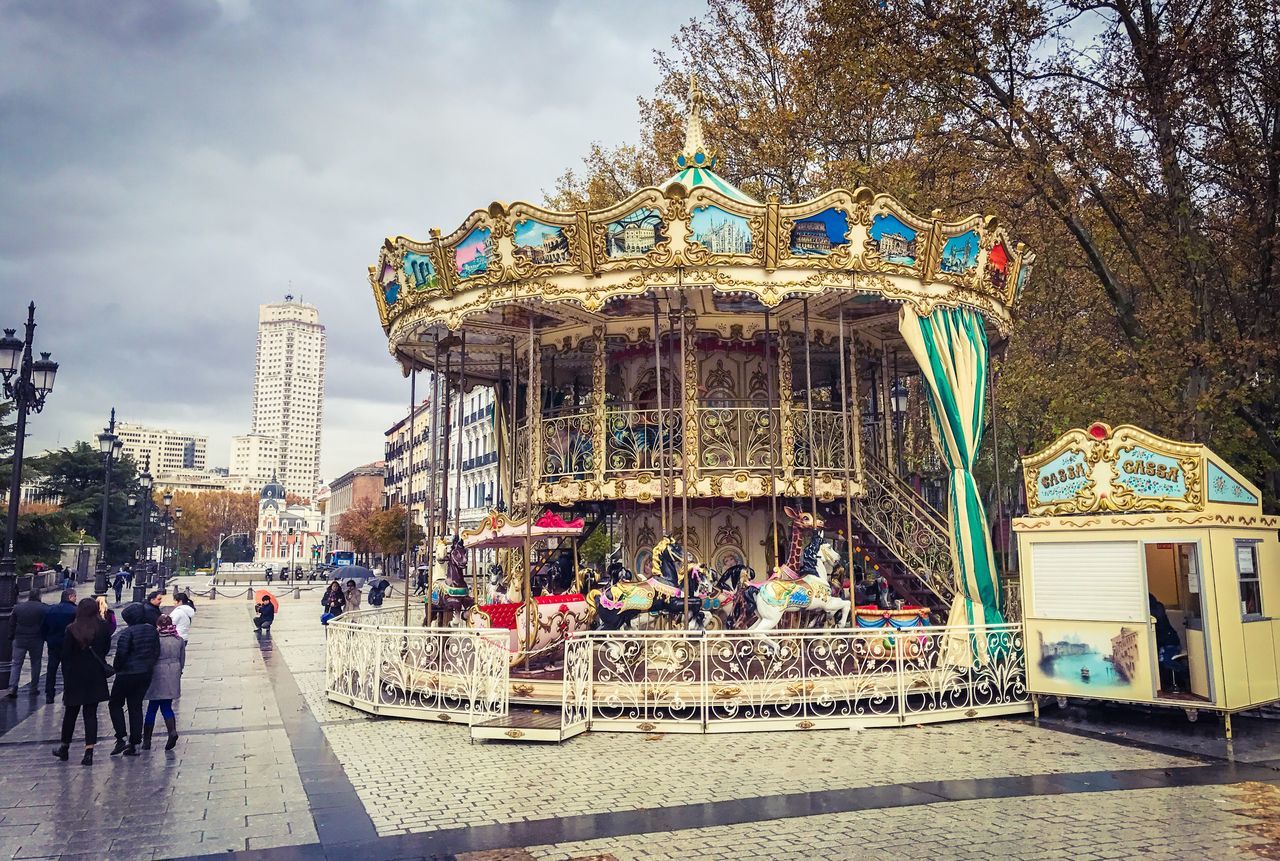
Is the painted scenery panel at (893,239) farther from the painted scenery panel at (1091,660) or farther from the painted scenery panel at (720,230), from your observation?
the painted scenery panel at (1091,660)

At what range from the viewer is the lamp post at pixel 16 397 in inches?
483

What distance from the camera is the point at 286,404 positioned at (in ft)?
625

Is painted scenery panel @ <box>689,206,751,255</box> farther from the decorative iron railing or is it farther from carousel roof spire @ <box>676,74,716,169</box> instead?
the decorative iron railing

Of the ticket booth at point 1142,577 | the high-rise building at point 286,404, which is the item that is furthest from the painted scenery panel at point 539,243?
the high-rise building at point 286,404

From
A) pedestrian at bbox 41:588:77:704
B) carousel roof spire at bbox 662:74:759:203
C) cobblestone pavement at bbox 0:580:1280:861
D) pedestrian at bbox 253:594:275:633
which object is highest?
carousel roof spire at bbox 662:74:759:203

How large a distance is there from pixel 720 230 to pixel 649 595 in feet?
15.2

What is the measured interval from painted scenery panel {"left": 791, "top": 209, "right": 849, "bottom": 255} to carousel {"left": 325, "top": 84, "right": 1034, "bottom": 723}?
25 mm

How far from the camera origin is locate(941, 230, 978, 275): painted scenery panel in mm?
11695

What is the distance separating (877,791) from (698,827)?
1728mm

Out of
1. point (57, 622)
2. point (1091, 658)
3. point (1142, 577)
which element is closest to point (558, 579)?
point (57, 622)

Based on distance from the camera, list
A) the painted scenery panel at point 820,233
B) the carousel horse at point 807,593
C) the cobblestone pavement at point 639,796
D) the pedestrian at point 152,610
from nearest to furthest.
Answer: the cobblestone pavement at point 639,796 → the pedestrian at point 152,610 → the carousel horse at point 807,593 → the painted scenery panel at point 820,233

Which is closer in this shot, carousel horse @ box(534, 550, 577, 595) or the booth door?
the booth door

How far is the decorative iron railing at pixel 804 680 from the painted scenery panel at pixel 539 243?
4829 millimetres

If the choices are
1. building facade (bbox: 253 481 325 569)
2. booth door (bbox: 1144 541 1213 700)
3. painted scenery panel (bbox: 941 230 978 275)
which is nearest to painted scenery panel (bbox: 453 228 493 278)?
painted scenery panel (bbox: 941 230 978 275)
